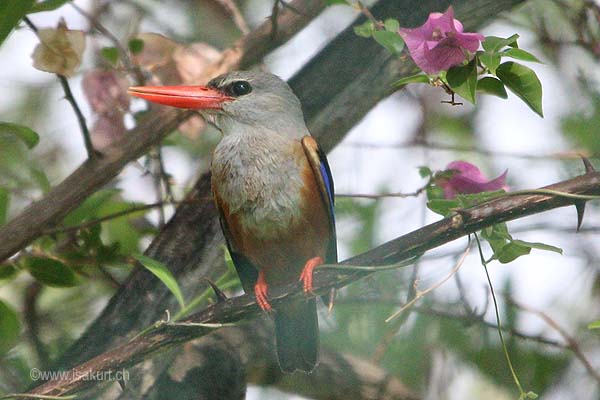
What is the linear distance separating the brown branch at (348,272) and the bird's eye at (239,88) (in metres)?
1.05

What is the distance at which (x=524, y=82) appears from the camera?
2.29 m

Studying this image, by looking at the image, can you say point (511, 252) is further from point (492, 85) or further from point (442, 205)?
point (492, 85)

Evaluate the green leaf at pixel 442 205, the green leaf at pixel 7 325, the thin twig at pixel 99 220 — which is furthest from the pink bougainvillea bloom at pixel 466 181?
the green leaf at pixel 7 325

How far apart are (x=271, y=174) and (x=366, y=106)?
0.50 meters

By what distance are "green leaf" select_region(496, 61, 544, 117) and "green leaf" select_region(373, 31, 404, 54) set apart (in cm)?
28

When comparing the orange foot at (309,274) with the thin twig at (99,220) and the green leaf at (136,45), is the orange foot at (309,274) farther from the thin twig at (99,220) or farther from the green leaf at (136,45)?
the green leaf at (136,45)

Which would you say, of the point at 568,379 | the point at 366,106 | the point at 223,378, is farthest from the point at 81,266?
the point at 568,379

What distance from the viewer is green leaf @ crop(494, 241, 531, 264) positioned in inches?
90.7

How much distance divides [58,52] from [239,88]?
90 centimetres

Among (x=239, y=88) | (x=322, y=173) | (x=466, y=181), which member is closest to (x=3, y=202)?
(x=239, y=88)

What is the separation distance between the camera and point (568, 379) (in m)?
4.23

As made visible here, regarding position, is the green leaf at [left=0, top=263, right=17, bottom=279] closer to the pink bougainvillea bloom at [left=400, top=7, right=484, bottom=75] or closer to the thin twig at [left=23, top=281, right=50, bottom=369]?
A: the thin twig at [left=23, top=281, right=50, bottom=369]

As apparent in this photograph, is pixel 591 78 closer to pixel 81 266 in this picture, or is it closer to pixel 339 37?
pixel 339 37

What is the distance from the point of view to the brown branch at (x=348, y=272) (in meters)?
1.96
